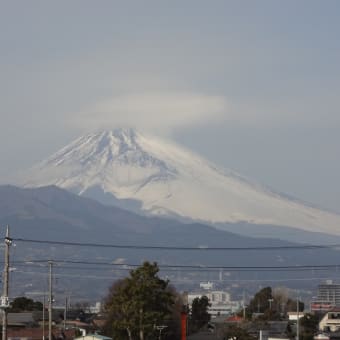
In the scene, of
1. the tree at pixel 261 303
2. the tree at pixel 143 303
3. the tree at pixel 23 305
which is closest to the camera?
the tree at pixel 143 303

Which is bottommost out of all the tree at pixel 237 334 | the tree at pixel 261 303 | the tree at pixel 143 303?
the tree at pixel 237 334

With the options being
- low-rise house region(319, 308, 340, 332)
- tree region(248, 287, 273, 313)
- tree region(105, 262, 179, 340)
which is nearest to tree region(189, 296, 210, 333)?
low-rise house region(319, 308, 340, 332)

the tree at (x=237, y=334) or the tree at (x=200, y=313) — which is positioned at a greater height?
the tree at (x=200, y=313)

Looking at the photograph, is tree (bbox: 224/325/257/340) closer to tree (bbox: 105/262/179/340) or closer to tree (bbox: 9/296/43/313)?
tree (bbox: 105/262/179/340)

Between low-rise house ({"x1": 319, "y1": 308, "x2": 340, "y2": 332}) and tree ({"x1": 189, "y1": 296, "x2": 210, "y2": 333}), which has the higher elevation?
tree ({"x1": 189, "y1": 296, "x2": 210, "y2": 333})

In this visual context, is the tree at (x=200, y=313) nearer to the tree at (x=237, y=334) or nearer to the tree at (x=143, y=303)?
the tree at (x=237, y=334)

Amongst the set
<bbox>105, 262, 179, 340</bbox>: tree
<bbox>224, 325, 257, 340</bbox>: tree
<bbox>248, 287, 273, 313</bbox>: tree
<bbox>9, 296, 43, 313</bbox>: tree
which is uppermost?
<bbox>248, 287, 273, 313</bbox>: tree

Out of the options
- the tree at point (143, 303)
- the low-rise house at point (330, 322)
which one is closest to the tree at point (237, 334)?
the tree at point (143, 303)

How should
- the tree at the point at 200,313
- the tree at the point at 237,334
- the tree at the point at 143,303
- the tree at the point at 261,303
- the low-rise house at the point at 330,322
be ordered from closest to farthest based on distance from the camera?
the tree at the point at 143,303, the tree at the point at 237,334, the low-rise house at the point at 330,322, the tree at the point at 200,313, the tree at the point at 261,303

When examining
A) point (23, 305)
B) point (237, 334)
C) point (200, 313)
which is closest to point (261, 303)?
point (200, 313)

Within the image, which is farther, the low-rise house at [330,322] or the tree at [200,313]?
the tree at [200,313]

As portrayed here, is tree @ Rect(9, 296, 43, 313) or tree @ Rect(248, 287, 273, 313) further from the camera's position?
tree @ Rect(248, 287, 273, 313)

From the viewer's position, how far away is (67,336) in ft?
317

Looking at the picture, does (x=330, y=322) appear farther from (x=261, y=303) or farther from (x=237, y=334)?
(x=261, y=303)
